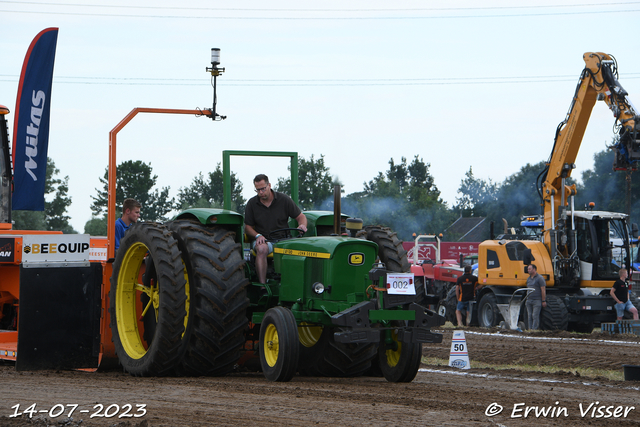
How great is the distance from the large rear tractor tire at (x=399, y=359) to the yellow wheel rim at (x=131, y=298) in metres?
2.47

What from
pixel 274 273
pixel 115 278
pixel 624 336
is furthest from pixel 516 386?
pixel 624 336

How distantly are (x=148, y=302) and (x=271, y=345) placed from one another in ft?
6.16

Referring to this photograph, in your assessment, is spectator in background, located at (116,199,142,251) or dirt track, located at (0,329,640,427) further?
spectator in background, located at (116,199,142,251)

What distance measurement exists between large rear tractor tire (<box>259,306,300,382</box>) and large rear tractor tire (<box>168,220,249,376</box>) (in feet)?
1.10

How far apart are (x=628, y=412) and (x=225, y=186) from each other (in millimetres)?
4647

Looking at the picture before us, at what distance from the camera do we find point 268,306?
27.7 feet

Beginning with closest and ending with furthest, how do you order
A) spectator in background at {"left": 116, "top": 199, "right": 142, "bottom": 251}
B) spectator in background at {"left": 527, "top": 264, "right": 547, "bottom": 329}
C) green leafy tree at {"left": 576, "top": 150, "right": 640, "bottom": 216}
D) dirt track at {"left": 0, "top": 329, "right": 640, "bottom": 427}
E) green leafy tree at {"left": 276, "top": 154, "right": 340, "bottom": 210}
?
dirt track at {"left": 0, "top": 329, "right": 640, "bottom": 427} < spectator in background at {"left": 116, "top": 199, "right": 142, "bottom": 251} < spectator in background at {"left": 527, "top": 264, "right": 547, "bottom": 329} < green leafy tree at {"left": 276, "top": 154, "right": 340, "bottom": 210} < green leafy tree at {"left": 576, "top": 150, "right": 640, "bottom": 216}

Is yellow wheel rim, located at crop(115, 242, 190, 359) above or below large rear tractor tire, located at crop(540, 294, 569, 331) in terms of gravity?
above

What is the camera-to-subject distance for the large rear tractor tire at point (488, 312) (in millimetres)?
19938

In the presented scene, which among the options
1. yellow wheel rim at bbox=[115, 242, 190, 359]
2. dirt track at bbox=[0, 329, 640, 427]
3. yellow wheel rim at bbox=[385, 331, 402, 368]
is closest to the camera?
dirt track at bbox=[0, 329, 640, 427]

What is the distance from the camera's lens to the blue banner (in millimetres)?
12461

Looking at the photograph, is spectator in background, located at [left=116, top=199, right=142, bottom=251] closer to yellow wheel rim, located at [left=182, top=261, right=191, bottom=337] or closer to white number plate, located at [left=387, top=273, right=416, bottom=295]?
yellow wheel rim, located at [left=182, top=261, right=191, bottom=337]

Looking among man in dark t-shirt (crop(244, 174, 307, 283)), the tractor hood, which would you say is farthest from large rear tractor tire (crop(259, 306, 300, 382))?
man in dark t-shirt (crop(244, 174, 307, 283))
